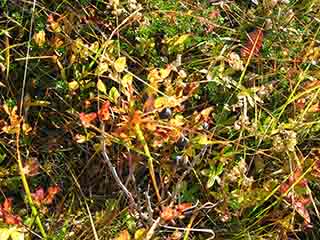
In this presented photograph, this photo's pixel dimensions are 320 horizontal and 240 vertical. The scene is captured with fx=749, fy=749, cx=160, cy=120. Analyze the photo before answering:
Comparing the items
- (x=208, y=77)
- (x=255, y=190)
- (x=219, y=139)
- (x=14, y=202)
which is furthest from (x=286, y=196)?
(x=14, y=202)

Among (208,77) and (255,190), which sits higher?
(208,77)

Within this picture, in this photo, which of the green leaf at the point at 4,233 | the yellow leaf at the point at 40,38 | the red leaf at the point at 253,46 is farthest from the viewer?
the red leaf at the point at 253,46

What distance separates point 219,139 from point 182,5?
1.14 feet

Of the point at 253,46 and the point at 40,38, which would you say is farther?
the point at 253,46

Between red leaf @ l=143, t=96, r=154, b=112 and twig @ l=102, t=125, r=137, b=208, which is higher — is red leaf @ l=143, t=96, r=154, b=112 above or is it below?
above

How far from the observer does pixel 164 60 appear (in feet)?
5.68

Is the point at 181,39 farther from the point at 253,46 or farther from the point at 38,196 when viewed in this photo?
the point at 38,196

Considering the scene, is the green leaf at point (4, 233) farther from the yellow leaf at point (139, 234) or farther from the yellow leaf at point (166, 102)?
the yellow leaf at point (166, 102)

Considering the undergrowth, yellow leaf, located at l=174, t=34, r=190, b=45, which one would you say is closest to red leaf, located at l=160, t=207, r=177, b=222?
the undergrowth

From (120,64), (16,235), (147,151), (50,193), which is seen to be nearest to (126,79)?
(120,64)

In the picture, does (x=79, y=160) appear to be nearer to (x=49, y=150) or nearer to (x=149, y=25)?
(x=49, y=150)

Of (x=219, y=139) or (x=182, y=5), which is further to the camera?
(x=182, y=5)

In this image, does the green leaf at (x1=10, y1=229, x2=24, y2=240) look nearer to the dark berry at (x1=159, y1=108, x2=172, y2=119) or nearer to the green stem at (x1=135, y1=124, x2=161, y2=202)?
the green stem at (x1=135, y1=124, x2=161, y2=202)

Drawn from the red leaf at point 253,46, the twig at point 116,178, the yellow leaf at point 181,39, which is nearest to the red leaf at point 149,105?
the twig at point 116,178
